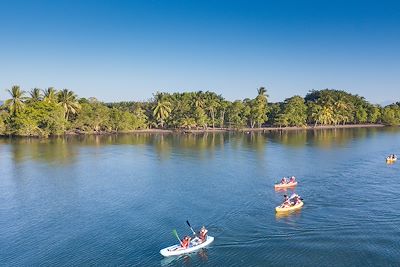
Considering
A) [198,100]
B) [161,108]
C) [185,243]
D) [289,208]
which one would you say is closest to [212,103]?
[198,100]

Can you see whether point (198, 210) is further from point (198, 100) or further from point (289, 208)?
point (198, 100)

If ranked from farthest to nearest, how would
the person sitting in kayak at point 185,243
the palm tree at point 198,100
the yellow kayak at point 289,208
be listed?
the palm tree at point 198,100 → the yellow kayak at point 289,208 → the person sitting in kayak at point 185,243

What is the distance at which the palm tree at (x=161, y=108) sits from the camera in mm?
144625

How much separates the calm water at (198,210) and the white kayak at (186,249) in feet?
1.79

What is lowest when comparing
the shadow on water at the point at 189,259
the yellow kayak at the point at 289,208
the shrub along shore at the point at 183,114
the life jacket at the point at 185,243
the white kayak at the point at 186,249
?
the shadow on water at the point at 189,259

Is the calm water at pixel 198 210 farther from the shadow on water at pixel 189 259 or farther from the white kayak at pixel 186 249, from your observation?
the white kayak at pixel 186 249

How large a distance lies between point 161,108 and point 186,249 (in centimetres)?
11638

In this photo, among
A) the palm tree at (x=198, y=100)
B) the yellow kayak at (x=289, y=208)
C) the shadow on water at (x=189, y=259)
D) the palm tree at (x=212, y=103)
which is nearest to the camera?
the shadow on water at (x=189, y=259)

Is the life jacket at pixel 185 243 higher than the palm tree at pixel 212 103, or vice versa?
the palm tree at pixel 212 103

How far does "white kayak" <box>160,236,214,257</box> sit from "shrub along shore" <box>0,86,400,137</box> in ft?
320

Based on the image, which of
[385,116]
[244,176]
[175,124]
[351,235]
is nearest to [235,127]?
[175,124]

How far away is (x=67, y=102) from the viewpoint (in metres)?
128

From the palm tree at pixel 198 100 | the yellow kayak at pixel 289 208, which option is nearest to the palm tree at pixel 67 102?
the palm tree at pixel 198 100

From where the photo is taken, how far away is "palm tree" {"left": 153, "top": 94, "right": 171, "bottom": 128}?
14462 centimetres
